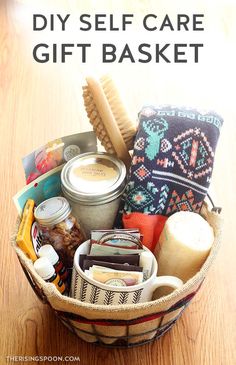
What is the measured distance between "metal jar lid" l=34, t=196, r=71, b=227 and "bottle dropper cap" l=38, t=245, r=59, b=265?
3cm

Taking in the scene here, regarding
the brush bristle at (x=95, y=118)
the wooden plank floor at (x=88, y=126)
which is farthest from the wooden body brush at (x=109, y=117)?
the wooden plank floor at (x=88, y=126)

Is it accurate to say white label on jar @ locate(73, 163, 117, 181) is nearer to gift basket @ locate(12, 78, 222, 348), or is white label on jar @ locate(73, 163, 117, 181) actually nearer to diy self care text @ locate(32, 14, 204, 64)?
gift basket @ locate(12, 78, 222, 348)

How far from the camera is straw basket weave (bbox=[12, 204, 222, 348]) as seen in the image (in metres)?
0.59

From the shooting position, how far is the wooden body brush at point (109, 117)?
2.31 feet

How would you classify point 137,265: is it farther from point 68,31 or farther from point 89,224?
point 68,31

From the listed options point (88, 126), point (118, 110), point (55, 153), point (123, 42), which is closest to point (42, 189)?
point (55, 153)

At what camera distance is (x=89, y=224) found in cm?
74

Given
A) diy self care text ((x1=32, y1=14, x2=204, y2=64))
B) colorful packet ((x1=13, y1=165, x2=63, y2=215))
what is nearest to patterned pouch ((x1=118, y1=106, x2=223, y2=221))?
colorful packet ((x1=13, y1=165, x2=63, y2=215))

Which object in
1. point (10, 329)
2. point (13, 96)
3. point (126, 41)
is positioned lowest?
point (10, 329)

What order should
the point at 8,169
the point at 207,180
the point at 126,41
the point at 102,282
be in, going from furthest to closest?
the point at 126,41 → the point at 8,169 → the point at 207,180 → the point at 102,282

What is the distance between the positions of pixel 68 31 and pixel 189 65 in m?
0.32

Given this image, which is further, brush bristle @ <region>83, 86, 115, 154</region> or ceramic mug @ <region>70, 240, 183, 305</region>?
brush bristle @ <region>83, 86, 115, 154</region>

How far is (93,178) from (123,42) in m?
0.63

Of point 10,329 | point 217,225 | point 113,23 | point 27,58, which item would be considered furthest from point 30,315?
point 113,23
